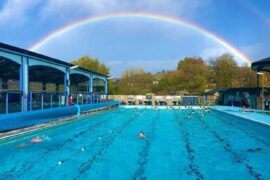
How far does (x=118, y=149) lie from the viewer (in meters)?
13.0

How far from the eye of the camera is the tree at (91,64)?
64562mm

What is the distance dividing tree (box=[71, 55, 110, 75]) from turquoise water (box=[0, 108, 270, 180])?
156 feet

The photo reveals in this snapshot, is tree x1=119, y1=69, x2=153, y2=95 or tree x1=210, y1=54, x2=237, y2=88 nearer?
tree x1=210, y1=54, x2=237, y2=88

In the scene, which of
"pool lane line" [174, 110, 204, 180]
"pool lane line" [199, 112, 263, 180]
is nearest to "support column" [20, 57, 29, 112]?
"pool lane line" [174, 110, 204, 180]

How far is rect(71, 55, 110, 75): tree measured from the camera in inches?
2542

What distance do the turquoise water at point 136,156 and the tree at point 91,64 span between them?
4760 cm

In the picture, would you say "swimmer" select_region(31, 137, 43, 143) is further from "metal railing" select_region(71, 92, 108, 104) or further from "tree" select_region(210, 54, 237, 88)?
"tree" select_region(210, 54, 237, 88)

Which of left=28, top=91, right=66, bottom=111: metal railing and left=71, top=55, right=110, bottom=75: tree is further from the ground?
left=71, top=55, right=110, bottom=75: tree


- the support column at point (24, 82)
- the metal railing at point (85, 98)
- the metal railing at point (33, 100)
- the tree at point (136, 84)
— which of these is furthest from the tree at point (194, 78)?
the support column at point (24, 82)

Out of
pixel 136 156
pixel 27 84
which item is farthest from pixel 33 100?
pixel 136 156

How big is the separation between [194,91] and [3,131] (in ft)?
163

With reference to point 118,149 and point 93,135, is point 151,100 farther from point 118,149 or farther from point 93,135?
point 118,149

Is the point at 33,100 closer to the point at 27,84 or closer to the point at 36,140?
the point at 27,84

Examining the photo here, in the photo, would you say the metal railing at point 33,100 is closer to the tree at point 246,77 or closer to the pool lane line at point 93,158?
the pool lane line at point 93,158
